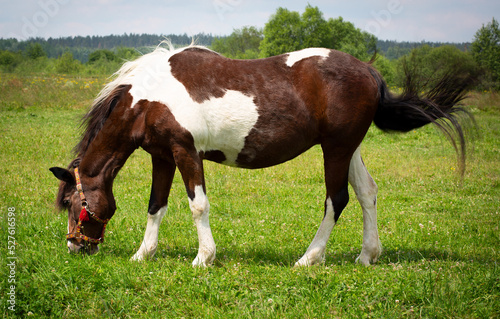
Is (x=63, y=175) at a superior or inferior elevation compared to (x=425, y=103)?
inferior

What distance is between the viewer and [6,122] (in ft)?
49.5

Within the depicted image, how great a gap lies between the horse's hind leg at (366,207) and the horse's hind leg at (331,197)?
319 mm

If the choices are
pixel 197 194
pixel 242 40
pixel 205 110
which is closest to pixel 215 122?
pixel 205 110

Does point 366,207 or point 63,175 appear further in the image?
point 366,207

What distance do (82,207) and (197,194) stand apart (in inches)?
48.6

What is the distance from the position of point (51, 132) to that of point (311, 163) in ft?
27.3

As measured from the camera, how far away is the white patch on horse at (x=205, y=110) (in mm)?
4285

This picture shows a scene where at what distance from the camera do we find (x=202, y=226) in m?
4.45

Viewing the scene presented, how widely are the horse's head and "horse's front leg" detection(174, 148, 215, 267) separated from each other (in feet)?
3.11

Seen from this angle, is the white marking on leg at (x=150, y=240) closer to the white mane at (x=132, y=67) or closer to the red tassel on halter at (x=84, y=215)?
the red tassel on halter at (x=84, y=215)

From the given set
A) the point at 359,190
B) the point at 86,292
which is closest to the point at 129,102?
the point at 86,292

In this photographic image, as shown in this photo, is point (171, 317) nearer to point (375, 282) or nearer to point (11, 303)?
point (11, 303)

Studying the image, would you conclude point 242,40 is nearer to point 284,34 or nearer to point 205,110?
point 284,34

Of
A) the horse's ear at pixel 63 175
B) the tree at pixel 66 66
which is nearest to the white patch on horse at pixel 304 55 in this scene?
the horse's ear at pixel 63 175
